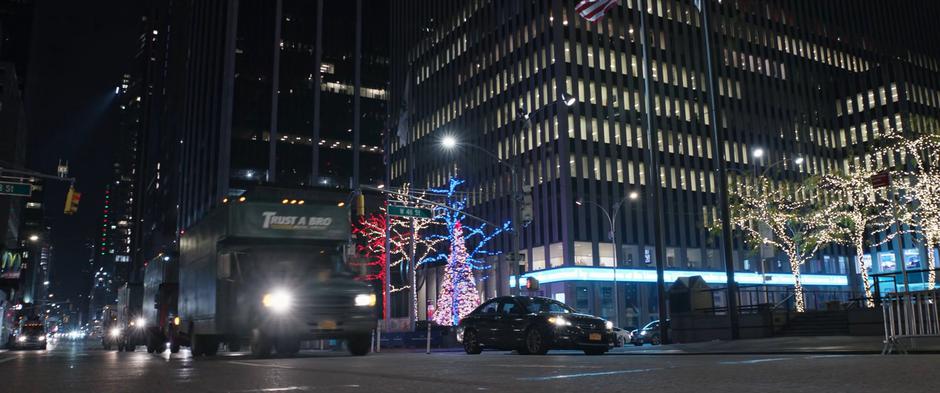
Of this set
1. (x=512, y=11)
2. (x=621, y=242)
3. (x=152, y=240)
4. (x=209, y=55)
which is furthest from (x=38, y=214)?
(x=621, y=242)

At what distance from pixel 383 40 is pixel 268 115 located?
24.0 metres

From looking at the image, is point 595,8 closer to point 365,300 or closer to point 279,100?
point 365,300

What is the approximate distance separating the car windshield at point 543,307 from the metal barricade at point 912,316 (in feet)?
25.0

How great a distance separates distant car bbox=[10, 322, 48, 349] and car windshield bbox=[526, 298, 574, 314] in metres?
40.1

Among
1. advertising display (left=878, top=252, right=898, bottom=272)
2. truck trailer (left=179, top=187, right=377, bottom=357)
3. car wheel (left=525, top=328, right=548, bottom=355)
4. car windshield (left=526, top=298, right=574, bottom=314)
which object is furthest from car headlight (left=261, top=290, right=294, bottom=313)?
advertising display (left=878, top=252, right=898, bottom=272)

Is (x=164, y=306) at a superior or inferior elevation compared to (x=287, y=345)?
superior

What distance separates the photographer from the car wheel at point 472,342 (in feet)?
64.4

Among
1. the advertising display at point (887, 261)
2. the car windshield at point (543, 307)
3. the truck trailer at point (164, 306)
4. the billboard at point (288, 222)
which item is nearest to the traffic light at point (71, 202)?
the truck trailer at point (164, 306)

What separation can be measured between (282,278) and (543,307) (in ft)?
22.0

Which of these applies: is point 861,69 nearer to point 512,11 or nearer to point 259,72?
point 512,11

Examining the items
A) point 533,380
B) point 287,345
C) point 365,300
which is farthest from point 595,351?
point 533,380

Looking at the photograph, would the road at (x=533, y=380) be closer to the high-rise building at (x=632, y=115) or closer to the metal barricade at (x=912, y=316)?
the metal barricade at (x=912, y=316)

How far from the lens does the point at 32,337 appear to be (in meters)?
45.8

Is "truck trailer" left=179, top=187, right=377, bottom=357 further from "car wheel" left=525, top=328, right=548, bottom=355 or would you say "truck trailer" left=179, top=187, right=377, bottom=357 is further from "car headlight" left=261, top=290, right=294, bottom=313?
"car wheel" left=525, top=328, right=548, bottom=355
